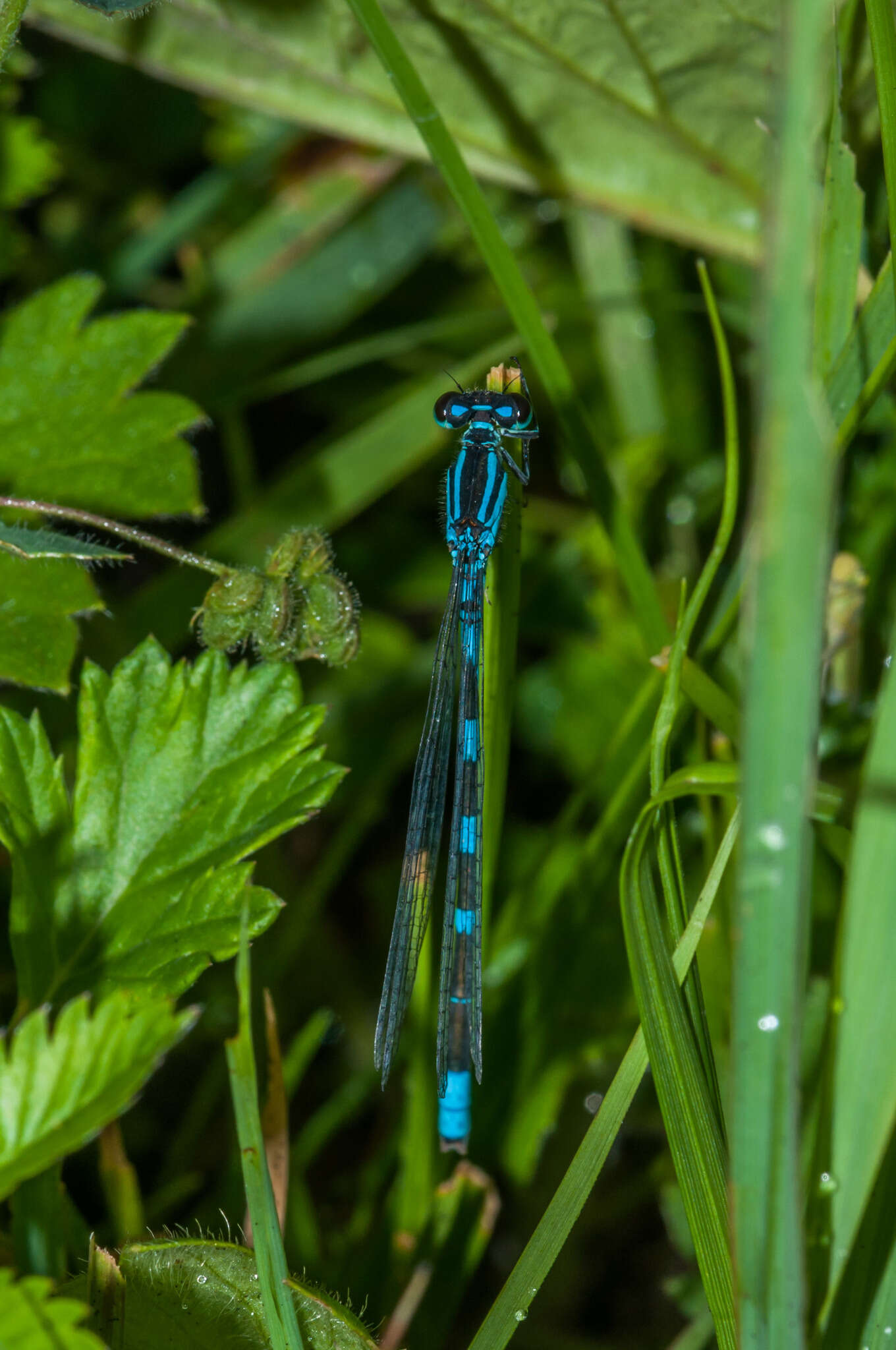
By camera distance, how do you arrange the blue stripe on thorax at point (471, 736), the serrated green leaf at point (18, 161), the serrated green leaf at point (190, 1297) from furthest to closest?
the serrated green leaf at point (18, 161), the blue stripe on thorax at point (471, 736), the serrated green leaf at point (190, 1297)

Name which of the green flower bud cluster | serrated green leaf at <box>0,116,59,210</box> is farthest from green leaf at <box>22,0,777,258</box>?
the green flower bud cluster

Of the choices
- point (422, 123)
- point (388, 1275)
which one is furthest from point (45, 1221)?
point (422, 123)

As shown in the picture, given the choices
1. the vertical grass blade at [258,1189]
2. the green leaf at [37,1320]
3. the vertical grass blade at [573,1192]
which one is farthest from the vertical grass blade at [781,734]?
the green leaf at [37,1320]

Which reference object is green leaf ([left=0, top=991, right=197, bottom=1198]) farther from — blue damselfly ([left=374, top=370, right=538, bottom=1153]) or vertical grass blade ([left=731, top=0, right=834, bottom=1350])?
blue damselfly ([left=374, top=370, right=538, bottom=1153])

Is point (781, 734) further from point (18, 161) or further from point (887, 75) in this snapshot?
point (18, 161)

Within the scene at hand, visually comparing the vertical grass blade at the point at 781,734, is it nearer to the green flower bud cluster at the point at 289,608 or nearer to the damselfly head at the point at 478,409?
the green flower bud cluster at the point at 289,608
